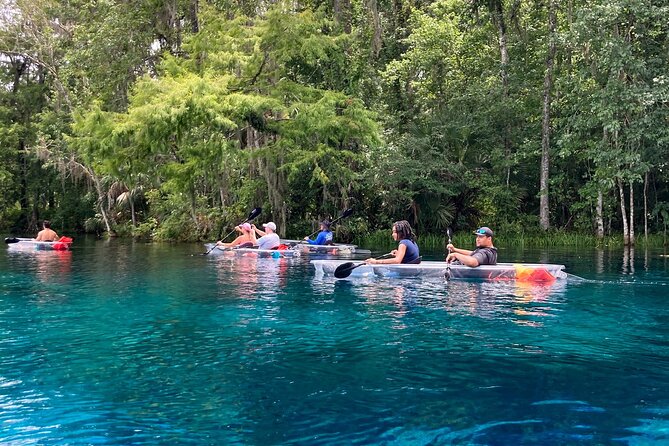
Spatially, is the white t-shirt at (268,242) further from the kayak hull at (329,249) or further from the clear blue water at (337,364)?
the clear blue water at (337,364)

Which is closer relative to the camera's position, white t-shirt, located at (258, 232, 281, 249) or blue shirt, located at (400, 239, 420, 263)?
blue shirt, located at (400, 239, 420, 263)

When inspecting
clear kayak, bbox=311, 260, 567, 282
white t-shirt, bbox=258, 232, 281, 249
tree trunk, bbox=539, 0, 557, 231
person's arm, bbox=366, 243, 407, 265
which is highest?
tree trunk, bbox=539, 0, 557, 231

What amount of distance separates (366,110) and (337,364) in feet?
61.4

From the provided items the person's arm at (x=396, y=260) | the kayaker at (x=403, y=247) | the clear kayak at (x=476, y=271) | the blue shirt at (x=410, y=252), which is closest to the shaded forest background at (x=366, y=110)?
the person's arm at (x=396, y=260)

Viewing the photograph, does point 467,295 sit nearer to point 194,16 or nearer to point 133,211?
point 194,16

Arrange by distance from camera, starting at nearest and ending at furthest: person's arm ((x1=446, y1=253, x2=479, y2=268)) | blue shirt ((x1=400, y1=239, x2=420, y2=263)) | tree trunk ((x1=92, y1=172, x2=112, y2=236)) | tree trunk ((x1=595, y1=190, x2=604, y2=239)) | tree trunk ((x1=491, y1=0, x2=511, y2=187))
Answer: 1. person's arm ((x1=446, y1=253, x2=479, y2=268))
2. blue shirt ((x1=400, y1=239, x2=420, y2=263))
3. tree trunk ((x1=595, y1=190, x2=604, y2=239))
4. tree trunk ((x1=491, y1=0, x2=511, y2=187))
5. tree trunk ((x1=92, y1=172, x2=112, y2=236))

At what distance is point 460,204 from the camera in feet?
102

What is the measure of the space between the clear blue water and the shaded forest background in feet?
36.2

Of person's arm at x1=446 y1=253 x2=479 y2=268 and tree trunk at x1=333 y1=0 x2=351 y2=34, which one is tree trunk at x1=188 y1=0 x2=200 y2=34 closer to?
tree trunk at x1=333 y1=0 x2=351 y2=34

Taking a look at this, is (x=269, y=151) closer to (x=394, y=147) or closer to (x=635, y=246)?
(x=394, y=147)

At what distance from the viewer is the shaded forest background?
23125 mm

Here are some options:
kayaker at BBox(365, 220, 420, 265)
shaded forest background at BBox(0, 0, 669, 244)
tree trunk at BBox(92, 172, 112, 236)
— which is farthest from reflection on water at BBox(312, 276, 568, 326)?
tree trunk at BBox(92, 172, 112, 236)

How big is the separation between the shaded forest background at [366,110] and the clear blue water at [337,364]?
11.0 meters

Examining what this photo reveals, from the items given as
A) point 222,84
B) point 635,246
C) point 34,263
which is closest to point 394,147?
point 222,84
